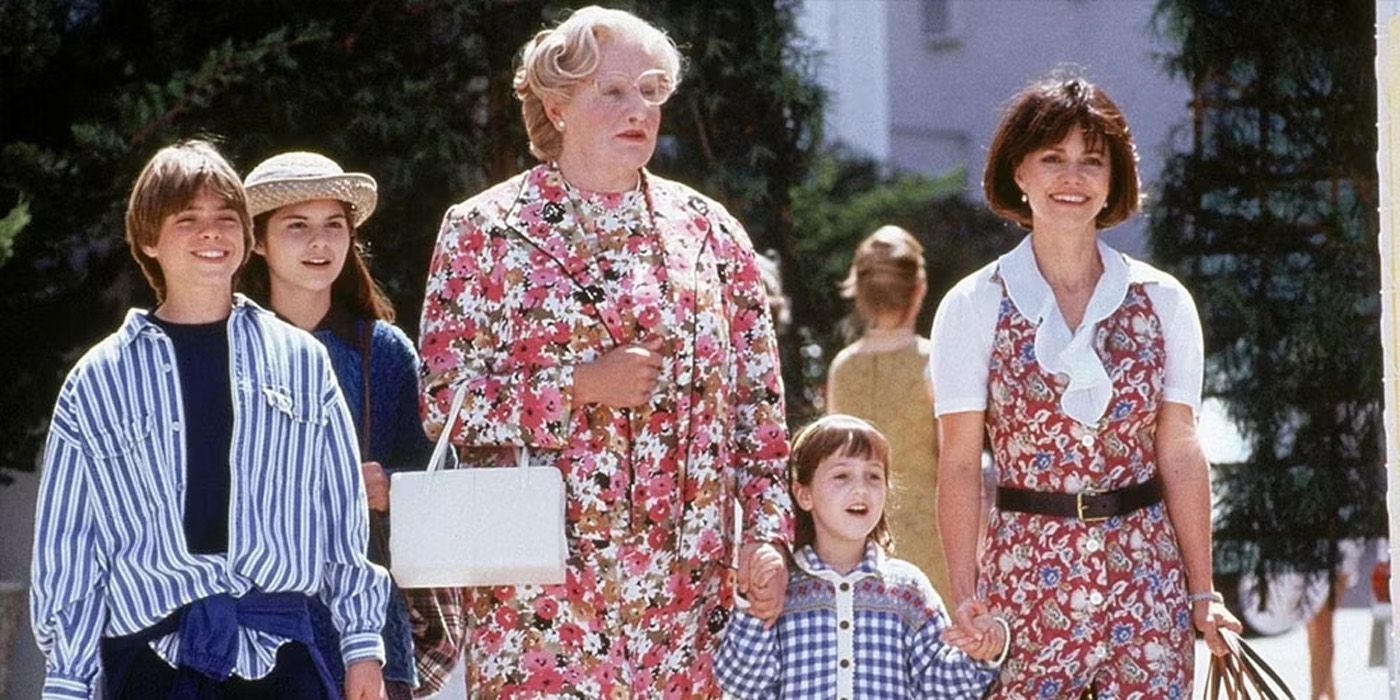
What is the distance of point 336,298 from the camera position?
4.70 metres

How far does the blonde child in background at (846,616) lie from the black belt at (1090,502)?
10.2 inches

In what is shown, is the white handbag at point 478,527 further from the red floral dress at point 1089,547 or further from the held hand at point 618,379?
the red floral dress at point 1089,547

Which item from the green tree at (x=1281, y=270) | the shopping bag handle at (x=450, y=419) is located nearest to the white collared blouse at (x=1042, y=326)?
the shopping bag handle at (x=450, y=419)

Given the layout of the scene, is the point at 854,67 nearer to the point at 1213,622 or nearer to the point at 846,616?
the point at 846,616

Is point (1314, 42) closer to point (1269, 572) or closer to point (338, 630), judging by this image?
point (1269, 572)

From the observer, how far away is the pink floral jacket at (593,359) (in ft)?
13.5

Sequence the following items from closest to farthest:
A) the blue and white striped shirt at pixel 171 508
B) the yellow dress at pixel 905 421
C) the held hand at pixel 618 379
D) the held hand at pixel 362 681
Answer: the blue and white striped shirt at pixel 171 508
the held hand at pixel 362 681
the held hand at pixel 618 379
the yellow dress at pixel 905 421

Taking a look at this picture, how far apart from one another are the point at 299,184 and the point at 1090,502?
165 centimetres

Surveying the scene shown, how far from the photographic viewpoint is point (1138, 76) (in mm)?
7836

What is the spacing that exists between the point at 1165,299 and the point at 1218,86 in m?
3.42

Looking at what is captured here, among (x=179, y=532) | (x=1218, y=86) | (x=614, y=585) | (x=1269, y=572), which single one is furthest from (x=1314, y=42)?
(x=179, y=532)

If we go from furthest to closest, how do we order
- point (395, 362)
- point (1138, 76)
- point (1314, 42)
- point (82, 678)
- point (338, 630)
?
1. point (1138, 76)
2. point (1314, 42)
3. point (395, 362)
4. point (338, 630)
5. point (82, 678)

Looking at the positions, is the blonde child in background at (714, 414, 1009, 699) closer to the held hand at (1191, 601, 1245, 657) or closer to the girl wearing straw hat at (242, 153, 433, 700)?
the held hand at (1191, 601, 1245, 657)

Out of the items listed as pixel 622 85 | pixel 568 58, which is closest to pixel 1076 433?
pixel 622 85
